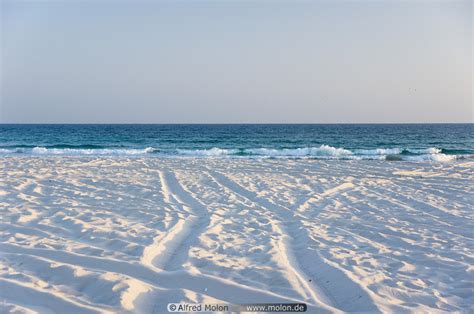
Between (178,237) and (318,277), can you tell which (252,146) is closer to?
(178,237)

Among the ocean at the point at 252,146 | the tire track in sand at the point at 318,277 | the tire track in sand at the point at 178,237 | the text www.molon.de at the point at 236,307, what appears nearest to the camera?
the text www.molon.de at the point at 236,307

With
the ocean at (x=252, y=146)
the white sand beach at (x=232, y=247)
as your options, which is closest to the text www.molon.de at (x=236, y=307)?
the white sand beach at (x=232, y=247)

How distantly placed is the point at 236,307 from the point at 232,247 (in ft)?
4.83

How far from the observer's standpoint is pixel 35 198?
24.1ft

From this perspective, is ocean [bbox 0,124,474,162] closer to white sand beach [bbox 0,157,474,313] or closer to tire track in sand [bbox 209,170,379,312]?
white sand beach [bbox 0,157,474,313]

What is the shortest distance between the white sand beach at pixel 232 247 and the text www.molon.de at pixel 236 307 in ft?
0.25

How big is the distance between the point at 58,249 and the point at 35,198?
3255mm

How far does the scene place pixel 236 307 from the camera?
3.32 metres

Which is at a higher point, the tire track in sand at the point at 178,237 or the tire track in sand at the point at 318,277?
the tire track in sand at the point at 178,237

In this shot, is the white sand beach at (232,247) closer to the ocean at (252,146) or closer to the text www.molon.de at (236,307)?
the text www.molon.de at (236,307)

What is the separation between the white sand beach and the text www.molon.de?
Answer: 0.25 feet

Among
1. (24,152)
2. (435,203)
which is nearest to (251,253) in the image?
(435,203)

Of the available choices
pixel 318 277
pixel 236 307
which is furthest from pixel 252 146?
pixel 236 307

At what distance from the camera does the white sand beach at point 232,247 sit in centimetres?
348
